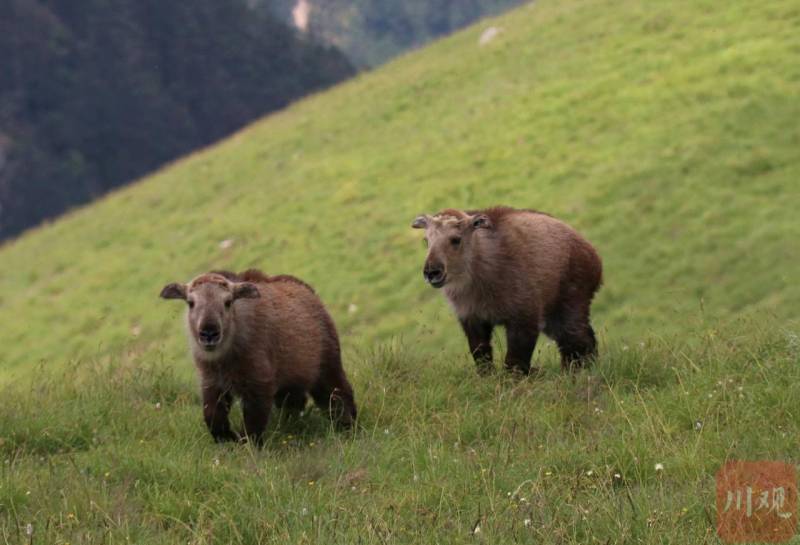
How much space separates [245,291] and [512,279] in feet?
10.6

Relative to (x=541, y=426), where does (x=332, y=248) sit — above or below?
below

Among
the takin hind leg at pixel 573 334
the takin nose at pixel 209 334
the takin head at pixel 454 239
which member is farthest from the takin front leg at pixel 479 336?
the takin nose at pixel 209 334

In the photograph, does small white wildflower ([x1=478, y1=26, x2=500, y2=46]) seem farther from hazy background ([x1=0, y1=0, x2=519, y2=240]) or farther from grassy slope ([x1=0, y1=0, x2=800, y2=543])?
hazy background ([x1=0, y1=0, x2=519, y2=240])

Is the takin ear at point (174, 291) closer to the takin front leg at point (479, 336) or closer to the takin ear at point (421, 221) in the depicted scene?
the takin ear at point (421, 221)

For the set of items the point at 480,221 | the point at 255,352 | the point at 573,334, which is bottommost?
the point at 573,334

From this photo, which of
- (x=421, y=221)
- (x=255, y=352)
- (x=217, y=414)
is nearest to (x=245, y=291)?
(x=255, y=352)

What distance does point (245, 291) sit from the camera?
936cm

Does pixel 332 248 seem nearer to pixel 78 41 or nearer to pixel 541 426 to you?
pixel 541 426

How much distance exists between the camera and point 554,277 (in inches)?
460

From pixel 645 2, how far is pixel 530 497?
3719 centimetres

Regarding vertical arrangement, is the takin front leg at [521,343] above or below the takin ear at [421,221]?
below

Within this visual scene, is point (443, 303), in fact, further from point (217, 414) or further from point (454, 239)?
point (217, 414)

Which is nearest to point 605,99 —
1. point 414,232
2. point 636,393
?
point 414,232

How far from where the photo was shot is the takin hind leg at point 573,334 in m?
11.8
